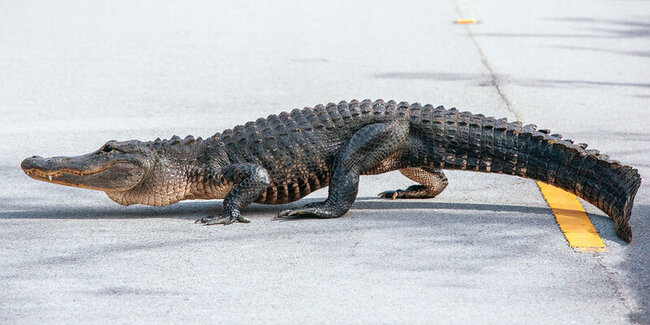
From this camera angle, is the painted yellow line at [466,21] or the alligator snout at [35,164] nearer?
the alligator snout at [35,164]

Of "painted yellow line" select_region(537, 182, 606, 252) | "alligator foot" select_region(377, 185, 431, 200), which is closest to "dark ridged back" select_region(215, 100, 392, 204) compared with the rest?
"alligator foot" select_region(377, 185, 431, 200)

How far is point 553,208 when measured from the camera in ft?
21.8

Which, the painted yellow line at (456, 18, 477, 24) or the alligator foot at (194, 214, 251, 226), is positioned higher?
the painted yellow line at (456, 18, 477, 24)

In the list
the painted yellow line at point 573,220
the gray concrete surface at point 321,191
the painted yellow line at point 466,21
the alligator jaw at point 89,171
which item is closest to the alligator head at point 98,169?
the alligator jaw at point 89,171

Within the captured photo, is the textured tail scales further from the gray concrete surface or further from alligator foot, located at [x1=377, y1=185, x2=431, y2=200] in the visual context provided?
alligator foot, located at [x1=377, y1=185, x2=431, y2=200]

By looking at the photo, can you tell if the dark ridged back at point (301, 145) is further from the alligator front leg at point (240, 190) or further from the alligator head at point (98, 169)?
the alligator head at point (98, 169)

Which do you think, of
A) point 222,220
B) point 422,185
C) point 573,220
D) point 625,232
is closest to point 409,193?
point 422,185

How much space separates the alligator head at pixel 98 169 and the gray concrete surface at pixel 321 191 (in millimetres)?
267

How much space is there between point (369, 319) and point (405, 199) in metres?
2.57

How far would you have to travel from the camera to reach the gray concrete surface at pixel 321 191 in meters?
4.93

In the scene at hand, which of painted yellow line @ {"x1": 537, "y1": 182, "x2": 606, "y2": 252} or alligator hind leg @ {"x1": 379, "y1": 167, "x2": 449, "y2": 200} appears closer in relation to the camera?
painted yellow line @ {"x1": 537, "y1": 182, "x2": 606, "y2": 252}

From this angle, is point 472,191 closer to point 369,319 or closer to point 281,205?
point 281,205

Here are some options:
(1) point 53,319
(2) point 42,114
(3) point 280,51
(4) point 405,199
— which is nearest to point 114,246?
(1) point 53,319

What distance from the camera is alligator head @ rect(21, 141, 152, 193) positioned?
21.2ft
